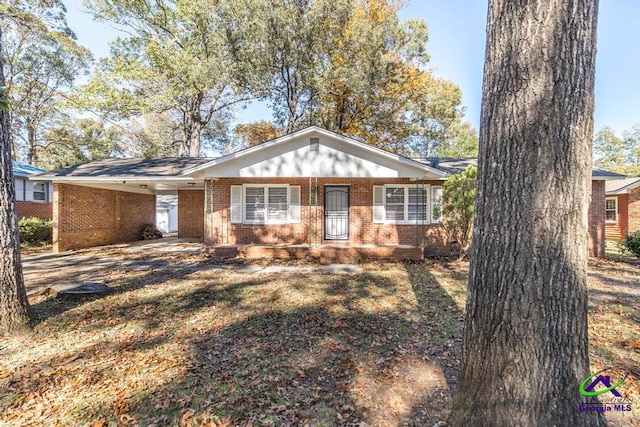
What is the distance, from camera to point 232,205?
11.2 metres

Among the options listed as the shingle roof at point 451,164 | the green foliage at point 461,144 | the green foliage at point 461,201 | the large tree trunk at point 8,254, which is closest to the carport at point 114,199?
the large tree trunk at point 8,254

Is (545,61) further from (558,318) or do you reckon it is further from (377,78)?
(377,78)

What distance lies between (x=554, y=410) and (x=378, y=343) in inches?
90.4

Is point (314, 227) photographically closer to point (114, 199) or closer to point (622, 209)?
point (114, 199)

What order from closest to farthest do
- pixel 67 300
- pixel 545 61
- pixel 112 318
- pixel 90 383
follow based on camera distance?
pixel 545 61 < pixel 90 383 < pixel 112 318 < pixel 67 300

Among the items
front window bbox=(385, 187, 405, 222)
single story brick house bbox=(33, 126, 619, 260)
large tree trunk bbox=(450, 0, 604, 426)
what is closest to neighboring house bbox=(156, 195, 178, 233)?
single story brick house bbox=(33, 126, 619, 260)

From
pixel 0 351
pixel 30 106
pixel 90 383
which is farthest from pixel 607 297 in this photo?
pixel 30 106

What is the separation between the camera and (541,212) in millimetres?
1893

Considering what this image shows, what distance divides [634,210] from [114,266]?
2416 centimetres

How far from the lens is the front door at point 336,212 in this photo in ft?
36.8

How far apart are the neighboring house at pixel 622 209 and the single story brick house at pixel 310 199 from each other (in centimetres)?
806

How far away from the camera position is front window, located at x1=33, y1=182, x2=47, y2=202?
51.6 feet

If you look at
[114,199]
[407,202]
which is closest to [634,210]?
[407,202]
